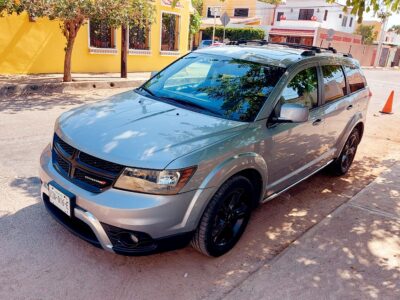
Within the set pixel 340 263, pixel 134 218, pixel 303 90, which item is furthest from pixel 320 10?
pixel 134 218

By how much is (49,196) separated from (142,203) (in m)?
0.94

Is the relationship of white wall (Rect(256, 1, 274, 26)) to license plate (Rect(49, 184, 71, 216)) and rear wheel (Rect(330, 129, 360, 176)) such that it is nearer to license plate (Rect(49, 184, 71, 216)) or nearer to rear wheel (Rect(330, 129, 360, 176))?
rear wheel (Rect(330, 129, 360, 176))

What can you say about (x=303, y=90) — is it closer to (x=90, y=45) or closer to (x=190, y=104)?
(x=190, y=104)

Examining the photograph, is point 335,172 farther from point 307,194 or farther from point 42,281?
point 42,281

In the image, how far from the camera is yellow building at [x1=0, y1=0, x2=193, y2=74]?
1143 centimetres

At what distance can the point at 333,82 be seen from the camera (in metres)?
4.50

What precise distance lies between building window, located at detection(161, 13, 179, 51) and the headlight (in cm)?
1420

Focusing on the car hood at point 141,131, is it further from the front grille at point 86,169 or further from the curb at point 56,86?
the curb at point 56,86

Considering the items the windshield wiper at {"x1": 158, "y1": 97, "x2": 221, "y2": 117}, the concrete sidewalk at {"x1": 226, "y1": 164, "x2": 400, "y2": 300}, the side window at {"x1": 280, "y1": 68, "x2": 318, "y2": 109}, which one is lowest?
the concrete sidewalk at {"x1": 226, "y1": 164, "x2": 400, "y2": 300}

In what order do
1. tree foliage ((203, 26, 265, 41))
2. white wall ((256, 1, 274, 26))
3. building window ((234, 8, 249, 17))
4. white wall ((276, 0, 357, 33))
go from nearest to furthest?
tree foliage ((203, 26, 265, 41)) < white wall ((276, 0, 357, 33)) < white wall ((256, 1, 274, 26)) < building window ((234, 8, 249, 17))

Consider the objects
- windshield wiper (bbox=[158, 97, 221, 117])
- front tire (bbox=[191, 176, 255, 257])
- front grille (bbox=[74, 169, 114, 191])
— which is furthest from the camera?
windshield wiper (bbox=[158, 97, 221, 117])

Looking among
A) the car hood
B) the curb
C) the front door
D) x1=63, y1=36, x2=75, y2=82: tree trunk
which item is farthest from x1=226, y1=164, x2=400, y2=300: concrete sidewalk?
x1=63, y1=36, x2=75, y2=82: tree trunk

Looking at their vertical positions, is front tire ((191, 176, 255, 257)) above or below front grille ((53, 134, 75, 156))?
below

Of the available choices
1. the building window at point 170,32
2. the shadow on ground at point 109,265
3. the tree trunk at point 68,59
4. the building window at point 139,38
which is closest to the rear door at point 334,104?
the shadow on ground at point 109,265
